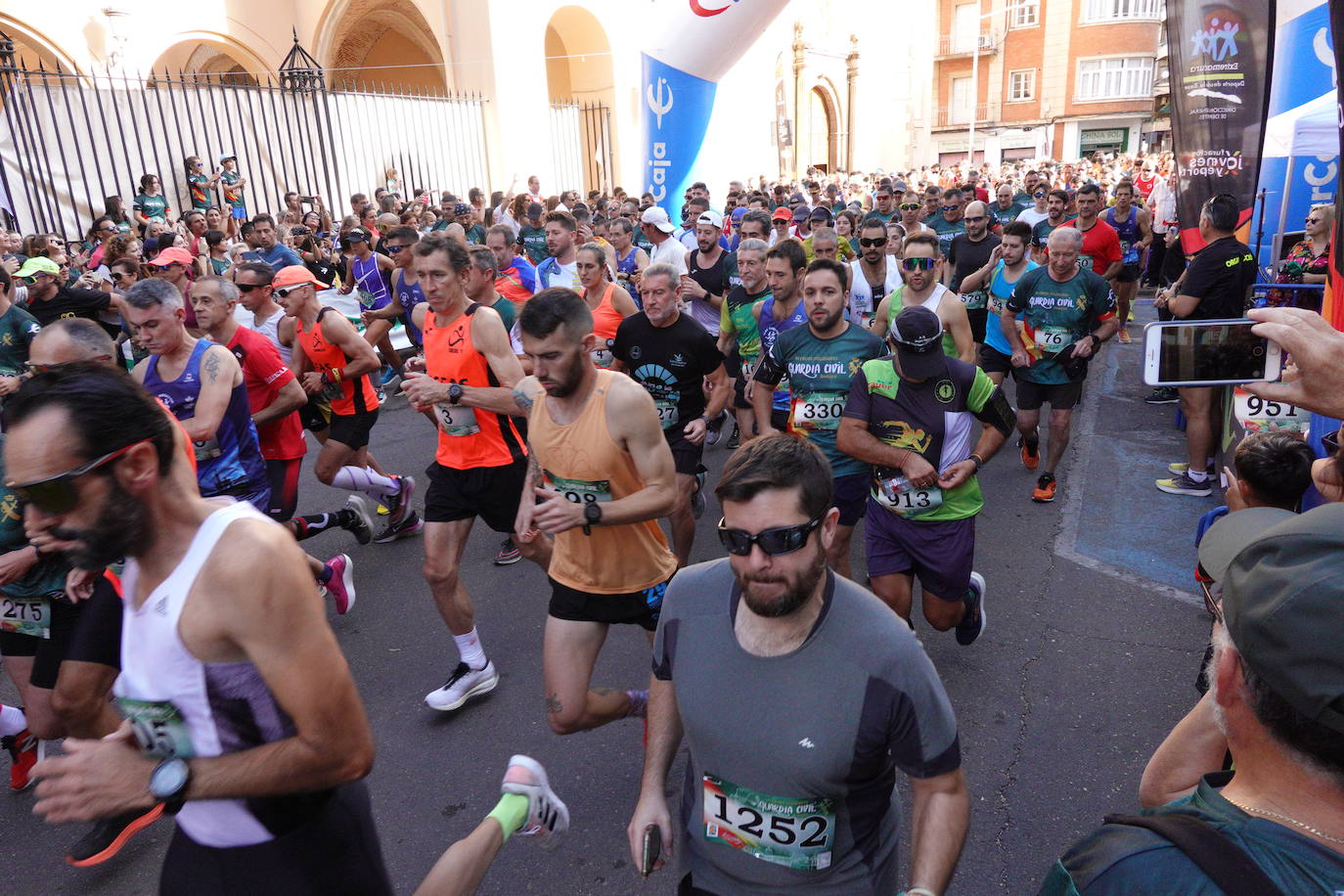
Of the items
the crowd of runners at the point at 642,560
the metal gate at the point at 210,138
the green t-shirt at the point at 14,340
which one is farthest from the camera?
the metal gate at the point at 210,138

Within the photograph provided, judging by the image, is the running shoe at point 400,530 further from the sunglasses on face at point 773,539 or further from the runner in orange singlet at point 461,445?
the sunglasses on face at point 773,539

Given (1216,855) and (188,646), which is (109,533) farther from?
(1216,855)

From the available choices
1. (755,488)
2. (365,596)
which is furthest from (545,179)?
(755,488)

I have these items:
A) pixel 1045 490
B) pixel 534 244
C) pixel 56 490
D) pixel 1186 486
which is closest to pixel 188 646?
pixel 56 490

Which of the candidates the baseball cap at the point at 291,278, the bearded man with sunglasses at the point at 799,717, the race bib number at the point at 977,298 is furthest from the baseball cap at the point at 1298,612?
the race bib number at the point at 977,298

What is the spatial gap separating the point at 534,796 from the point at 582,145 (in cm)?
2263

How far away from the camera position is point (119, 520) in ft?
5.61

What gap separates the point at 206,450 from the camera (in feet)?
13.7

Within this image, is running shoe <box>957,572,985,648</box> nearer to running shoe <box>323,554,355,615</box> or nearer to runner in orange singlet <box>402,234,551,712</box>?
runner in orange singlet <box>402,234,551,712</box>

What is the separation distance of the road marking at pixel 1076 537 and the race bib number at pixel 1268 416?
104 cm

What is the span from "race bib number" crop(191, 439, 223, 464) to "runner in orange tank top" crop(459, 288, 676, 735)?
179 cm

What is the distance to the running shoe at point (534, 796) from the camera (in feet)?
7.13

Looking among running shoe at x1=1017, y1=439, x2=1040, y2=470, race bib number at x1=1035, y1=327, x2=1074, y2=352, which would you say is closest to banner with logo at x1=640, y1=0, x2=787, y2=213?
race bib number at x1=1035, y1=327, x2=1074, y2=352

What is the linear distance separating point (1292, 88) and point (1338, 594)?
10593mm
